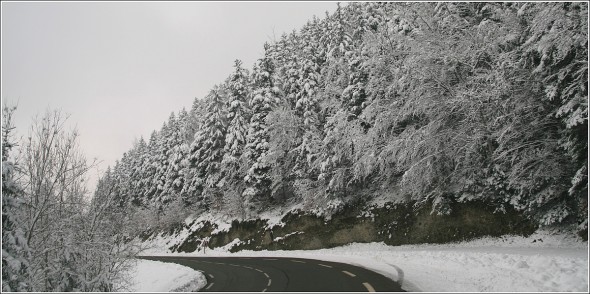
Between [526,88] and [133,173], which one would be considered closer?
[526,88]

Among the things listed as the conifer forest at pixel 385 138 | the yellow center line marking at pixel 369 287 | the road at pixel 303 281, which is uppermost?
the conifer forest at pixel 385 138

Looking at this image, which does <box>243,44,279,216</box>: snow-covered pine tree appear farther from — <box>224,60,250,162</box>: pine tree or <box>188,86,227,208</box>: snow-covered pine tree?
<box>188,86,227,208</box>: snow-covered pine tree

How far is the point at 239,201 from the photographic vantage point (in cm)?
3753

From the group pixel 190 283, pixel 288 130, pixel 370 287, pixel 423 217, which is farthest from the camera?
pixel 288 130

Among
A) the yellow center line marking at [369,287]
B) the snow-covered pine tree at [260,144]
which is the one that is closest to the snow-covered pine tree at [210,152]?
the snow-covered pine tree at [260,144]

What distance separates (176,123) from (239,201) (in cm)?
2685

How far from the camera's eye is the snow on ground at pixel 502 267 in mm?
9414

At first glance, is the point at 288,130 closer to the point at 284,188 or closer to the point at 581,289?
the point at 284,188

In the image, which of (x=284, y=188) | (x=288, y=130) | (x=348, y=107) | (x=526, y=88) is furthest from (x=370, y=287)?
(x=284, y=188)

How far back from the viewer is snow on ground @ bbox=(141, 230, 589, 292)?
9.41 m

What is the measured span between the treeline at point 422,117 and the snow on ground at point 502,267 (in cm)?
135

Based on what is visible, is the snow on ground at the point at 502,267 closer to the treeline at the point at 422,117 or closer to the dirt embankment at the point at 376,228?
the dirt embankment at the point at 376,228

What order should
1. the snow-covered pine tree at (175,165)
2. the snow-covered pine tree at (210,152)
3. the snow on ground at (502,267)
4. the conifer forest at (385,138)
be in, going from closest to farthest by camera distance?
the snow on ground at (502,267), the conifer forest at (385,138), the snow-covered pine tree at (210,152), the snow-covered pine tree at (175,165)

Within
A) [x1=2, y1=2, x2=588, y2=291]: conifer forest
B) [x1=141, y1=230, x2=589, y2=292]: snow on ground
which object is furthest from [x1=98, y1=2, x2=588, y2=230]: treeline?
Answer: [x1=141, y1=230, x2=589, y2=292]: snow on ground
